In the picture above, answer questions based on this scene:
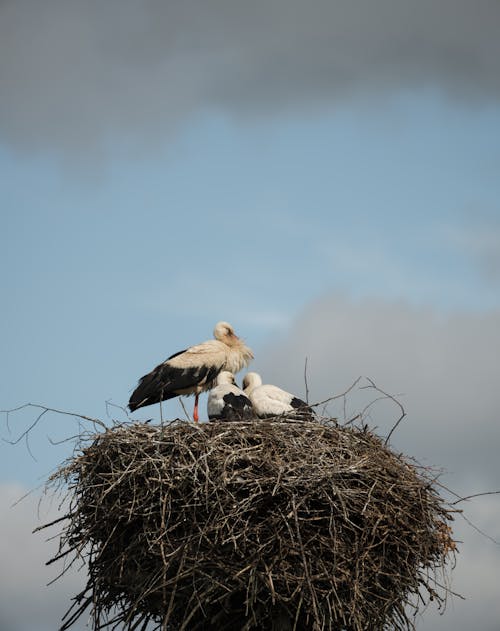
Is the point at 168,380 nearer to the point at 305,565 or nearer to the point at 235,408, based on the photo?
the point at 235,408

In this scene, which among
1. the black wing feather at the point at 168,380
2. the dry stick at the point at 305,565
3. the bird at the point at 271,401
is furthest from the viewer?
the black wing feather at the point at 168,380

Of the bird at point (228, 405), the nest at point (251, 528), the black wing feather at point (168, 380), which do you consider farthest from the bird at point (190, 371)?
the nest at point (251, 528)

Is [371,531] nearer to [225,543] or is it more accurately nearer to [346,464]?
[346,464]

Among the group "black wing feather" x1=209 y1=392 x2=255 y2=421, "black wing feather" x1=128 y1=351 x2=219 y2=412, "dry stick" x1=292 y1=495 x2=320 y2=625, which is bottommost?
"dry stick" x1=292 y1=495 x2=320 y2=625

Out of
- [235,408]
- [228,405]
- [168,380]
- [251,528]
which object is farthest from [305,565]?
[168,380]

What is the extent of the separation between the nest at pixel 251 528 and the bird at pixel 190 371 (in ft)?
12.8

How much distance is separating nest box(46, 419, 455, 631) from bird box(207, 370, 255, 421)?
4.86ft

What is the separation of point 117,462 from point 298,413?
1.95 meters

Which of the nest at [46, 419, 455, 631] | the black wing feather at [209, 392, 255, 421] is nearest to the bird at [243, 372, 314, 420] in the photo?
the black wing feather at [209, 392, 255, 421]

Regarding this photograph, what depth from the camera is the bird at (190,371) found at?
46.6ft

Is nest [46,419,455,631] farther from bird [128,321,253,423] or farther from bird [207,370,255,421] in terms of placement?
bird [128,321,253,423]

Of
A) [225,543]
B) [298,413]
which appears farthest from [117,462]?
[298,413]

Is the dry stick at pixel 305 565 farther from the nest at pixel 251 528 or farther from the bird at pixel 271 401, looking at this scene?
the bird at pixel 271 401

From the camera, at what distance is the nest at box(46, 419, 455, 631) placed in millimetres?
9391
